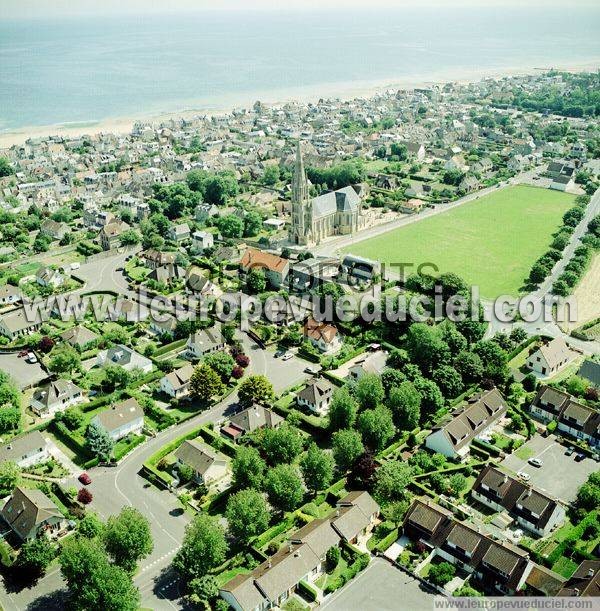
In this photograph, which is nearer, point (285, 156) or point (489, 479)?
point (489, 479)

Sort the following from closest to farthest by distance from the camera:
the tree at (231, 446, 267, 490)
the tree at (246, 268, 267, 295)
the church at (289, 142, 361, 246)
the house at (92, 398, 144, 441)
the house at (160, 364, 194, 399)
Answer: the tree at (231, 446, 267, 490), the house at (92, 398, 144, 441), the house at (160, 364, 194, 399), the tree at (246, 268, 267, 295), the church at (289, 142, 361, 246)

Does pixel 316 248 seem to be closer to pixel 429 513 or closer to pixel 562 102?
pixel 429 513

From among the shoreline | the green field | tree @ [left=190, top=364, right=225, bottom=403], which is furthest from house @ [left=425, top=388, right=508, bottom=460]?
the shoreline

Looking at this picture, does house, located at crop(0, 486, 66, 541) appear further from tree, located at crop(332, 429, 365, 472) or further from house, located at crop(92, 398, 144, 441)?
tree, located at crop(332, 429, 365, 472)

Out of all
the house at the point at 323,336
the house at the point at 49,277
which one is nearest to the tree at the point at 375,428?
the house at the point at 323,336

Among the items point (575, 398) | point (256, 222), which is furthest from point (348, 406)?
point (256, 222)

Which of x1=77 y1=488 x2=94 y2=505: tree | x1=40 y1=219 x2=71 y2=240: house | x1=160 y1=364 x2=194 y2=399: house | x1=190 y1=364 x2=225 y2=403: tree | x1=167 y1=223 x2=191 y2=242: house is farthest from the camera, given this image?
x1=40 y1=219 x2=71 y2=240: house
